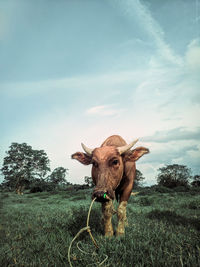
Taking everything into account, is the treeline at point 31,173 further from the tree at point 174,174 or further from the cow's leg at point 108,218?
the cow's leg at point 108,218

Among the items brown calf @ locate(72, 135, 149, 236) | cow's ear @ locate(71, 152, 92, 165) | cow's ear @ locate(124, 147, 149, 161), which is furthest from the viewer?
cow's ear @ locate(71, 152, 92, 165)

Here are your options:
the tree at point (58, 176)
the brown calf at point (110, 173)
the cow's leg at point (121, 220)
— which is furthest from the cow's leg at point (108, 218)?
the tree at point (58, 176)

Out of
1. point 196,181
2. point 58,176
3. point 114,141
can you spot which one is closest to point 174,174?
point 196,181

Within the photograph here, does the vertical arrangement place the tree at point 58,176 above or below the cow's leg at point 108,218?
above

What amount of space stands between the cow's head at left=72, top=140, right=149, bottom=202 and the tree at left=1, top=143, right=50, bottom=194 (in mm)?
41407

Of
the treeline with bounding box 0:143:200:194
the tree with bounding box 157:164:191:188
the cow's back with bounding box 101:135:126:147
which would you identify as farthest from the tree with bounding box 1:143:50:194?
the cow's back with bounding box 101:135:126:147

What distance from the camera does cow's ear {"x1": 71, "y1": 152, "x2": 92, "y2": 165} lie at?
4.83m

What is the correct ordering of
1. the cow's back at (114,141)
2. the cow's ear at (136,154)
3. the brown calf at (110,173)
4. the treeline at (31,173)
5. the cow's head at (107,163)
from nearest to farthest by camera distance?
the cow's head at (107,163), the brown calf at (110,173), the cow's ear at (136,154), the cow's back at (114,141), the treeline at (31,173)

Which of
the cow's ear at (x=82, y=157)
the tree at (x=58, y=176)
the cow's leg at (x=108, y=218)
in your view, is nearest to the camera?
the cow's leg at (x=108, y=218)

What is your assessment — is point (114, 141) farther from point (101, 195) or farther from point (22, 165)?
point (22, 165)

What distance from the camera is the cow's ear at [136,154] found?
4629 mm

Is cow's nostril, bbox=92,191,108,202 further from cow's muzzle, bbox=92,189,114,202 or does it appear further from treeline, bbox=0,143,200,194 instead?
treeline, bbox=0,143,200,194

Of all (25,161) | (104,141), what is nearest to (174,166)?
(25,161)

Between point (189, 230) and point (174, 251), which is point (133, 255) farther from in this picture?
point (189, 230)
